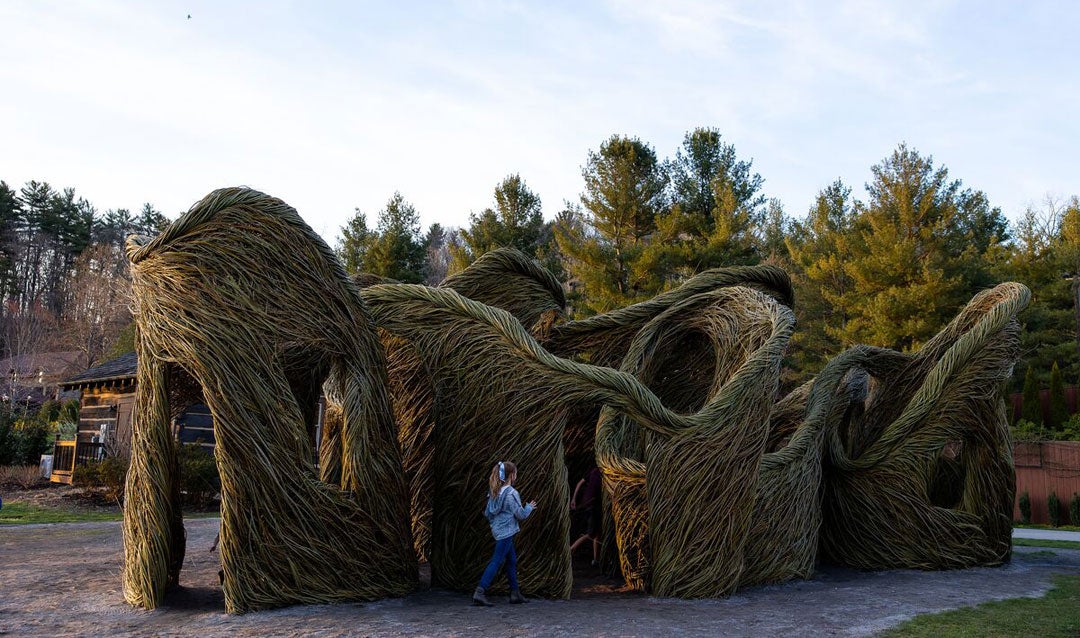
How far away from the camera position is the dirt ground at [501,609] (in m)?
6.39

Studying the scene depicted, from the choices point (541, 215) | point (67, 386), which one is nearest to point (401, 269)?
point (541, 215)

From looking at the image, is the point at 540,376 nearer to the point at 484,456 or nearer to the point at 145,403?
the point at 484,456

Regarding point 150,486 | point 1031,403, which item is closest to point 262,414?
point 150,486

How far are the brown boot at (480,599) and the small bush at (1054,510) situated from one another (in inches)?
723

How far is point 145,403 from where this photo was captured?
716 centimetres

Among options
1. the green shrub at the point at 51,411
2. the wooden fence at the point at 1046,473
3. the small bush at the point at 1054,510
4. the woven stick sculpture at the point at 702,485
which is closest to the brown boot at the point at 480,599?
the woven stick sculpture at the point at 702,485

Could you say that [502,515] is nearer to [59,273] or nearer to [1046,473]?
[1046,473]

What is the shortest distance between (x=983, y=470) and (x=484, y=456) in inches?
270

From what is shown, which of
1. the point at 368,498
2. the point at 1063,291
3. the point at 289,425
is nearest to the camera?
the point at 289,425

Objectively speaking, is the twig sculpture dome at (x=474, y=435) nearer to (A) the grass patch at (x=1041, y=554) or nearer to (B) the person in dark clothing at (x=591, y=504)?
(B) the person in dark clothing at (x=591, y=504)

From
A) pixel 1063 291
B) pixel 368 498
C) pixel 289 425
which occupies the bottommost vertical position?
pixel 368 498

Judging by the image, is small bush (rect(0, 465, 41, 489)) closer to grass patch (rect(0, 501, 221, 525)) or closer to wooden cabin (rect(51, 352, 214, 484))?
wooden cabin (rect(51, 352, 214, 484))

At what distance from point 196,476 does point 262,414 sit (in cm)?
1208

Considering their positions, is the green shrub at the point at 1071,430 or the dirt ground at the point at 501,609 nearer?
the dirt ground at the point at 501,609
